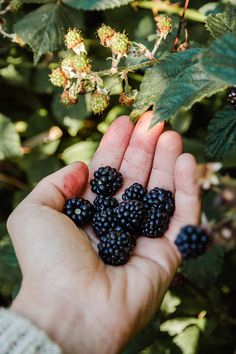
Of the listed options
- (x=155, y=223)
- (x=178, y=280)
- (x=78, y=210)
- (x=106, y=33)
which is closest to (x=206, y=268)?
(x=178, y=280)

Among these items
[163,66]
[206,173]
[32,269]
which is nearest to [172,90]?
[163,66]

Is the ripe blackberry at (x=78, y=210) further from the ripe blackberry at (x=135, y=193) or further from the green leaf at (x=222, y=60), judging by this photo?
the green leaf at (x=222, y=60)

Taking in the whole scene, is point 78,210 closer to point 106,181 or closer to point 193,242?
point 106,181

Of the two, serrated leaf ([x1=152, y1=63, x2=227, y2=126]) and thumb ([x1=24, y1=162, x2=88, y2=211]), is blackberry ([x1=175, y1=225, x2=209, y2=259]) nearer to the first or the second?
serrated leaf ([x1=152, y1=63, x2=227, y2=126])

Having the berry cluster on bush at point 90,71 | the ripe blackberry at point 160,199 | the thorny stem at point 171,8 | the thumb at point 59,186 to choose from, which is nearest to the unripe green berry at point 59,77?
the berry cluster on bush at point 90,71

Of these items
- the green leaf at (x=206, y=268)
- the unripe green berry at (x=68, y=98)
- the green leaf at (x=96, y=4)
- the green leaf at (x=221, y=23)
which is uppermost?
the green leaf at (x=221, y=23)

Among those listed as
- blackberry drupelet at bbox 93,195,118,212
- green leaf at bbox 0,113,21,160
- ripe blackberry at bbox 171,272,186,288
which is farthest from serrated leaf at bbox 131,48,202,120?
Result: green leaf at bbox 0,113,21,160
